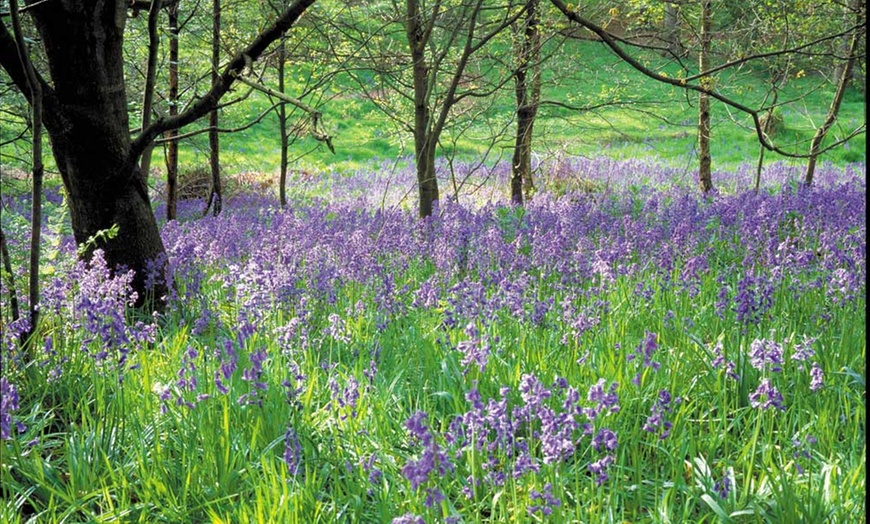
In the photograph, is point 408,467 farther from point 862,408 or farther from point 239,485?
point 862,408

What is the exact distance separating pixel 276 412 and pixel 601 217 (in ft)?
17.3

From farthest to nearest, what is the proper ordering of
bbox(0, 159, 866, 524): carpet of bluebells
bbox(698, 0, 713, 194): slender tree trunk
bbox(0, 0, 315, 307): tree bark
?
bbox(698, 0, 713, 194): slender tree trunk < bbox(0, 0, 315, 307): tree bark < bbox(0, 159, 866, 524): carpet of bluebells

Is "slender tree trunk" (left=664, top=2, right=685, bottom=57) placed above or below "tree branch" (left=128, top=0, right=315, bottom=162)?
above

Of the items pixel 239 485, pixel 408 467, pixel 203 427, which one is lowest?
pixel 239 485

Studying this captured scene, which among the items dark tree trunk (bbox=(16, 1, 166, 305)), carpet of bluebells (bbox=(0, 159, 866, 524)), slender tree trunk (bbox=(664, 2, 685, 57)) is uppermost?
slender tree trunk (bbox=(664, 2, 685, 57))

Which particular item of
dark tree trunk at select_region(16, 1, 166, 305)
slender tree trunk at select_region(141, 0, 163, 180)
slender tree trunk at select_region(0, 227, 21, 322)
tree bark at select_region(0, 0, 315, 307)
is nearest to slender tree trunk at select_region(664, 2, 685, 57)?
tree bark at select_region(0, 0, 315, 307)

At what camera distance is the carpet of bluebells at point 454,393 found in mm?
2422

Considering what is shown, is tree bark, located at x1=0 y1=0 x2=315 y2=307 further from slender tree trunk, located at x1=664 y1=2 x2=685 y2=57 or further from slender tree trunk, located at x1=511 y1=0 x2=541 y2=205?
slender tree trunk, located at x1=511 y1=0 x2=541 y2=205

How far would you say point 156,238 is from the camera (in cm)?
518

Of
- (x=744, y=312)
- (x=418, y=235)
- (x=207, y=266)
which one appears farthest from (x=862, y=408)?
(x=207, y=266)

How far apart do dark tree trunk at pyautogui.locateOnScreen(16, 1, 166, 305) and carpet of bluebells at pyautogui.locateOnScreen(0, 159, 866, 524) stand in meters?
0.42

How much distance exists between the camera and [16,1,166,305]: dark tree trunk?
4578 millimetres

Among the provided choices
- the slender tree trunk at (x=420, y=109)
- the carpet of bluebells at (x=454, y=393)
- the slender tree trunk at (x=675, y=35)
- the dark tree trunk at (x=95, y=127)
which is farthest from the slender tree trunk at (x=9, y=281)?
the slender tree trunk at (x=675, y=35)

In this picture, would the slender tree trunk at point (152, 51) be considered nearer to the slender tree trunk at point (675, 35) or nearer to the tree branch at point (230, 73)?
the tree branch at point (230, 73)
